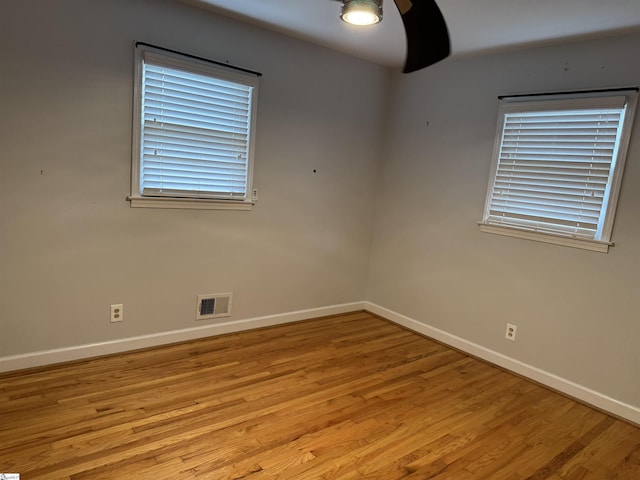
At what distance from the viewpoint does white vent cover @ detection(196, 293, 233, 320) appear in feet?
11.1

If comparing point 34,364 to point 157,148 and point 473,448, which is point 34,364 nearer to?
point 157,148

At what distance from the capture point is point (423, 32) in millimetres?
1590

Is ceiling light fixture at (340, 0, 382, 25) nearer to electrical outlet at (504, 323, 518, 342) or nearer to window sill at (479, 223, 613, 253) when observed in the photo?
window sill at (479, 223, 613, 253)

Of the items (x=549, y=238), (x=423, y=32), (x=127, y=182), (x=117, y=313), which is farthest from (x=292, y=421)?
(x=549, y=238)

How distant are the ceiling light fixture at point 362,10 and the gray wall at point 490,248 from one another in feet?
6.76

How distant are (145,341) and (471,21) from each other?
314 centimetres

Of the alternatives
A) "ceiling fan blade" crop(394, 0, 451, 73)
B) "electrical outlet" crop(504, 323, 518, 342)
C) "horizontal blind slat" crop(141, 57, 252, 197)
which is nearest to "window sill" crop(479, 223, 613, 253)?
"electrical outlet" crop(504, 323, 518, 342)

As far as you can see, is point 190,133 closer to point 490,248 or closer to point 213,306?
point 213,306

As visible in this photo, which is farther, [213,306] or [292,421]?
[213,306]

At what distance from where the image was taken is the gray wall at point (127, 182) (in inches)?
99.0

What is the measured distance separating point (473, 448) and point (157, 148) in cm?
271

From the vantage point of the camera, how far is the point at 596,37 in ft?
9.08

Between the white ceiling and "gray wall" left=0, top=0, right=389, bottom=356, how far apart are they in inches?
10.0

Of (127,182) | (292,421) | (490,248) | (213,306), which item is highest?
(127,182)
